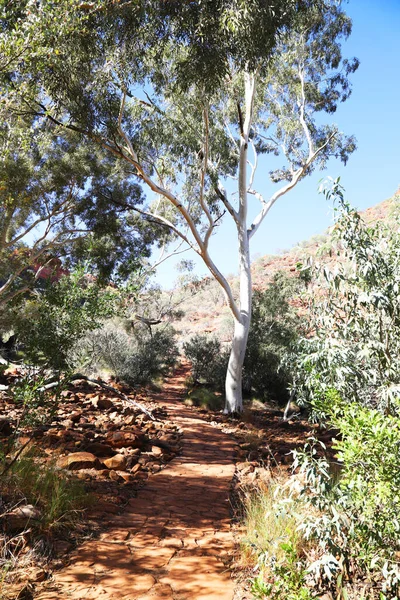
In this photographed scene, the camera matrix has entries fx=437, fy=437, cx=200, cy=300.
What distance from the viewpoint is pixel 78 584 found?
2885mm

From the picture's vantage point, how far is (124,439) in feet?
20.4

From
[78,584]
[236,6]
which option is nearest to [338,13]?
[236,6]

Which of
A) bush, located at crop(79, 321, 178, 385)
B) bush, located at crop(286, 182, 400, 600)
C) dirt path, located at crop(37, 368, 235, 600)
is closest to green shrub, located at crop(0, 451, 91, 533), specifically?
dirt path, located at crop(37, 368, 235, 600)

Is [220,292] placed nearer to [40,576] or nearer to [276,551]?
[276,551]

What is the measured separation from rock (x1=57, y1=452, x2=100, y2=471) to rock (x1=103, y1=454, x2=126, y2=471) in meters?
0.14

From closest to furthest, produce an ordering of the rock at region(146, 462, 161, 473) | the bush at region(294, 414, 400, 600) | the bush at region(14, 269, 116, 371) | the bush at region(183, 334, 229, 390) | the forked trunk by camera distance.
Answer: the bush at region(294, 414, 400, 600), the bush at region(14, 269, 116, 371), the rock at region(146, 462, 161, 473), the forked trunk, the bush at region(183, 334, 229, 390)

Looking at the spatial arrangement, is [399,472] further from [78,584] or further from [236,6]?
[236,6]

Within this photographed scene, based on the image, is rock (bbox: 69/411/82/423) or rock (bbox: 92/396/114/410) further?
rock (bbox: 92/396/114/410)

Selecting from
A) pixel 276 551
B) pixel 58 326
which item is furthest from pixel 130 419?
pixel 276 551

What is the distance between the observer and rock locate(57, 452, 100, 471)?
4.87 metres

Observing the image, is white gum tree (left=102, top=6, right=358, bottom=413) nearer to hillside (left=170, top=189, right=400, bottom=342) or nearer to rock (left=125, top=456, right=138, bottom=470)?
rock (left=125, top=456, right=138, bottom=470)

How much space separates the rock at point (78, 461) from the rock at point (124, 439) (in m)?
0.91

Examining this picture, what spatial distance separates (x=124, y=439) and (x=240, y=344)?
5191mm

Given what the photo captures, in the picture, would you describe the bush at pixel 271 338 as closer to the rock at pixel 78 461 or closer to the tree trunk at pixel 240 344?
the tree trunk at pixel 240 344
